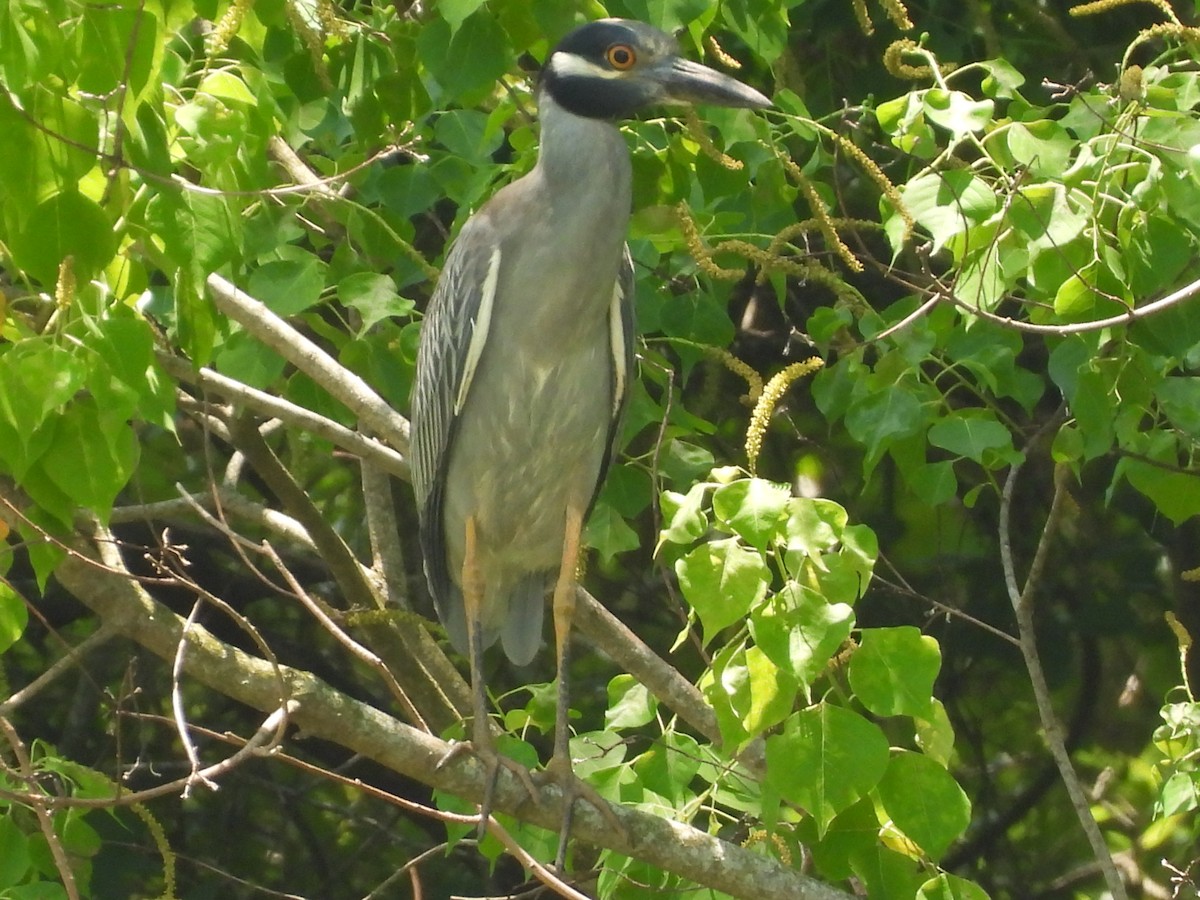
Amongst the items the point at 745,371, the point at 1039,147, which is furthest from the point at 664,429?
the point at 1039,147

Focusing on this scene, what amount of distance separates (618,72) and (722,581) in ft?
3.98

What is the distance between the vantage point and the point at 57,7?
5.25 feet

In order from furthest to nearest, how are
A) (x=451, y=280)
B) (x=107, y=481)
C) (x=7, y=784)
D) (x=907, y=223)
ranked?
(x=451, y=280) → (x=7, y=784) → (x=907, y=223) → (x=107, y=481)

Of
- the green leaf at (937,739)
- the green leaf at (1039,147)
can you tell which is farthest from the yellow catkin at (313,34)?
the green leaf at (937,739)

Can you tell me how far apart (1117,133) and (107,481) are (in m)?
1.47

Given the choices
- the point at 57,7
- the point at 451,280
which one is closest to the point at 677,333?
the point at 451,280

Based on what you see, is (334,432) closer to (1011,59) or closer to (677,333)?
(677,333)

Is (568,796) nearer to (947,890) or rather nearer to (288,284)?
(947,890)

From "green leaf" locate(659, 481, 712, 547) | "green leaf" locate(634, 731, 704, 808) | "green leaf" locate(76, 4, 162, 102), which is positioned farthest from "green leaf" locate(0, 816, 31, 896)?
"green leaf" locate(76, 4, 162, 102)

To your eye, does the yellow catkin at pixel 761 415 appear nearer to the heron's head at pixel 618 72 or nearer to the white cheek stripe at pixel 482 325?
the heron's head at pixel 618 72

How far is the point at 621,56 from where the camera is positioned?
9.21 feet

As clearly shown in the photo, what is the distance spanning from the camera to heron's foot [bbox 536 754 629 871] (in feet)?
7.65

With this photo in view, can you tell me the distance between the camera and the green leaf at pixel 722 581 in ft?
6.44

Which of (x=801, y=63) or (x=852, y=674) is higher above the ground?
(x=801, y=63)
